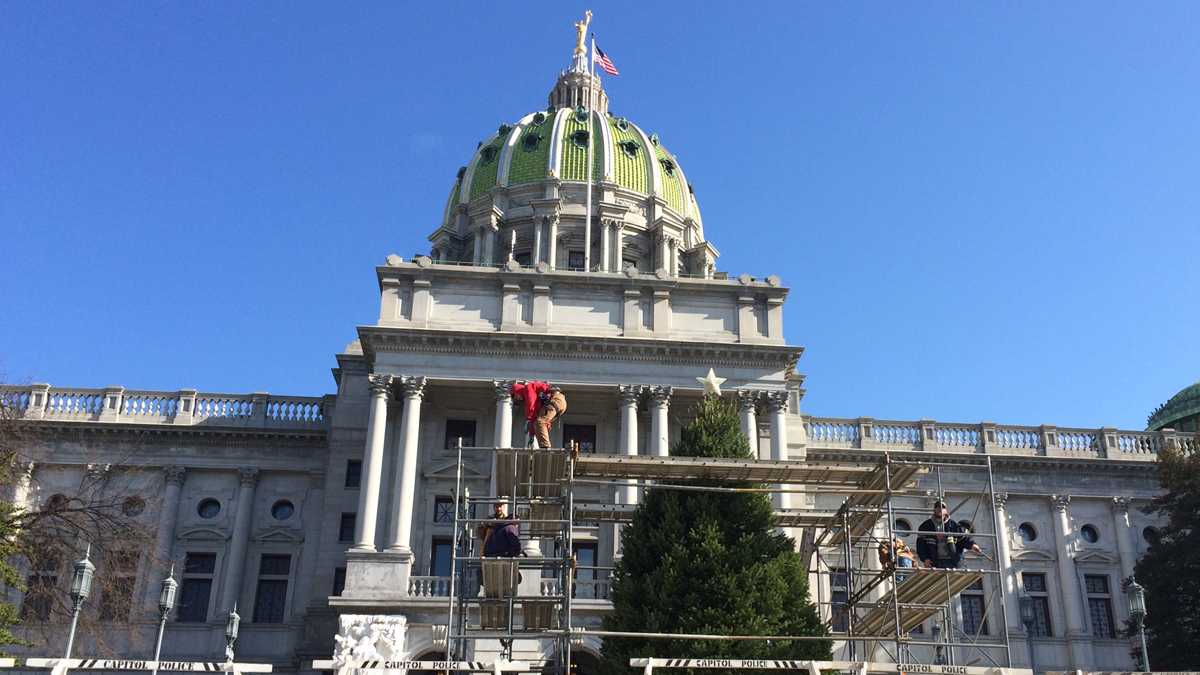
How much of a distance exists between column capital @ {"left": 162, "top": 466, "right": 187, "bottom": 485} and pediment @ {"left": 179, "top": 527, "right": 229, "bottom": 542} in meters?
2.16

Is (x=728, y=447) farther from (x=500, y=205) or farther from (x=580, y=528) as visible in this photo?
(x=500, y=205)

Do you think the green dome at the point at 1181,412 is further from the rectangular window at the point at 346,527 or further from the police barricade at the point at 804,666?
the police barricade at the point at 804,666

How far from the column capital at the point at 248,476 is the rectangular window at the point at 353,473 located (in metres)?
5.43

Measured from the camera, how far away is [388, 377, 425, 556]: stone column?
126ft

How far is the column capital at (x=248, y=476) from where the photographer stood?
4691 cm

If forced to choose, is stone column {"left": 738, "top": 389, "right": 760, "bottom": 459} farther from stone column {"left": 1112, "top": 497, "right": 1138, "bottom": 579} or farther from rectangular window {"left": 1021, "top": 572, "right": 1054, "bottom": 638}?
stone column {"left": 1112, "top": 497, "right": 1138, "bottom": 579}

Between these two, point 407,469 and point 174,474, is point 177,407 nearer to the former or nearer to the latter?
point 174,474

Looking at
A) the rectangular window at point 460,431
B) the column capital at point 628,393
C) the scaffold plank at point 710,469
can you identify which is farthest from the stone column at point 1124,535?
the scaffold plank at point 710,469

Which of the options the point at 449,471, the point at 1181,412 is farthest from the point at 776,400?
the point at 1181,412

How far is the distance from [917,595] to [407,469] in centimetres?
2082

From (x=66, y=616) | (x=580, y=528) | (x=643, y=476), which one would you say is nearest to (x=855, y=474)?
(x=643, y=476)

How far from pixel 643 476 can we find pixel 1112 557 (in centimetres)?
3482

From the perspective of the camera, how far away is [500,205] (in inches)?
2694

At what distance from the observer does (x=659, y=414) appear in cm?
4066
